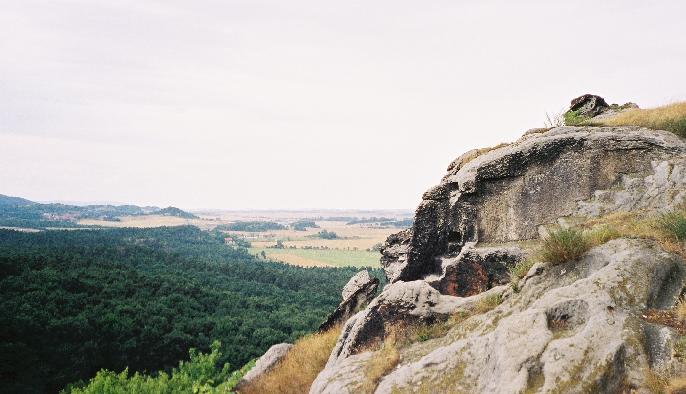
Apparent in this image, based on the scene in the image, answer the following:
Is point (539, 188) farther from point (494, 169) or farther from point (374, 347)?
point (374, 347)

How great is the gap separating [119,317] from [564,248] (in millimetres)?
71690

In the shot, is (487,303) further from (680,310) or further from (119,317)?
(119,317)

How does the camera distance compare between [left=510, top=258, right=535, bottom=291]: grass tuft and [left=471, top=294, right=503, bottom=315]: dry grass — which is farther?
[left=510, top=258, right=535, bottom=291]: grass tuft

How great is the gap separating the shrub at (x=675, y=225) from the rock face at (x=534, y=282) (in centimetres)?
56

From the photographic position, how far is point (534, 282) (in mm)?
8695

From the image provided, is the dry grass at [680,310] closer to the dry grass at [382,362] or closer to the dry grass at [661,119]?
the dry grass at [382,362]

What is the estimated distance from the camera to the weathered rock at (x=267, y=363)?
1436cm

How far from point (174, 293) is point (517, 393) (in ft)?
294

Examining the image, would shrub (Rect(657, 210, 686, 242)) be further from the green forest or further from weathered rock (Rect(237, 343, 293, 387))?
the green forest

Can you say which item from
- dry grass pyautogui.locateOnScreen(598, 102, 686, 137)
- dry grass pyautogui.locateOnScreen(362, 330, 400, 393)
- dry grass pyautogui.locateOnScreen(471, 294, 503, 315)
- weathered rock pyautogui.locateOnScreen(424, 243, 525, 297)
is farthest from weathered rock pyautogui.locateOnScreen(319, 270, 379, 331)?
dry grass pyautogui.locateOnScreen(598, 102, 686, 137)

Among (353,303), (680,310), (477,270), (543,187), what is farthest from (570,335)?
(353,303)

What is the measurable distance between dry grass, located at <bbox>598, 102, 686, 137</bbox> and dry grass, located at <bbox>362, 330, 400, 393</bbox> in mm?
10726

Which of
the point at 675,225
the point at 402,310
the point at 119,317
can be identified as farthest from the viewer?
the point at 119,317

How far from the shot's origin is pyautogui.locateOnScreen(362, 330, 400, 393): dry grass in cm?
809
